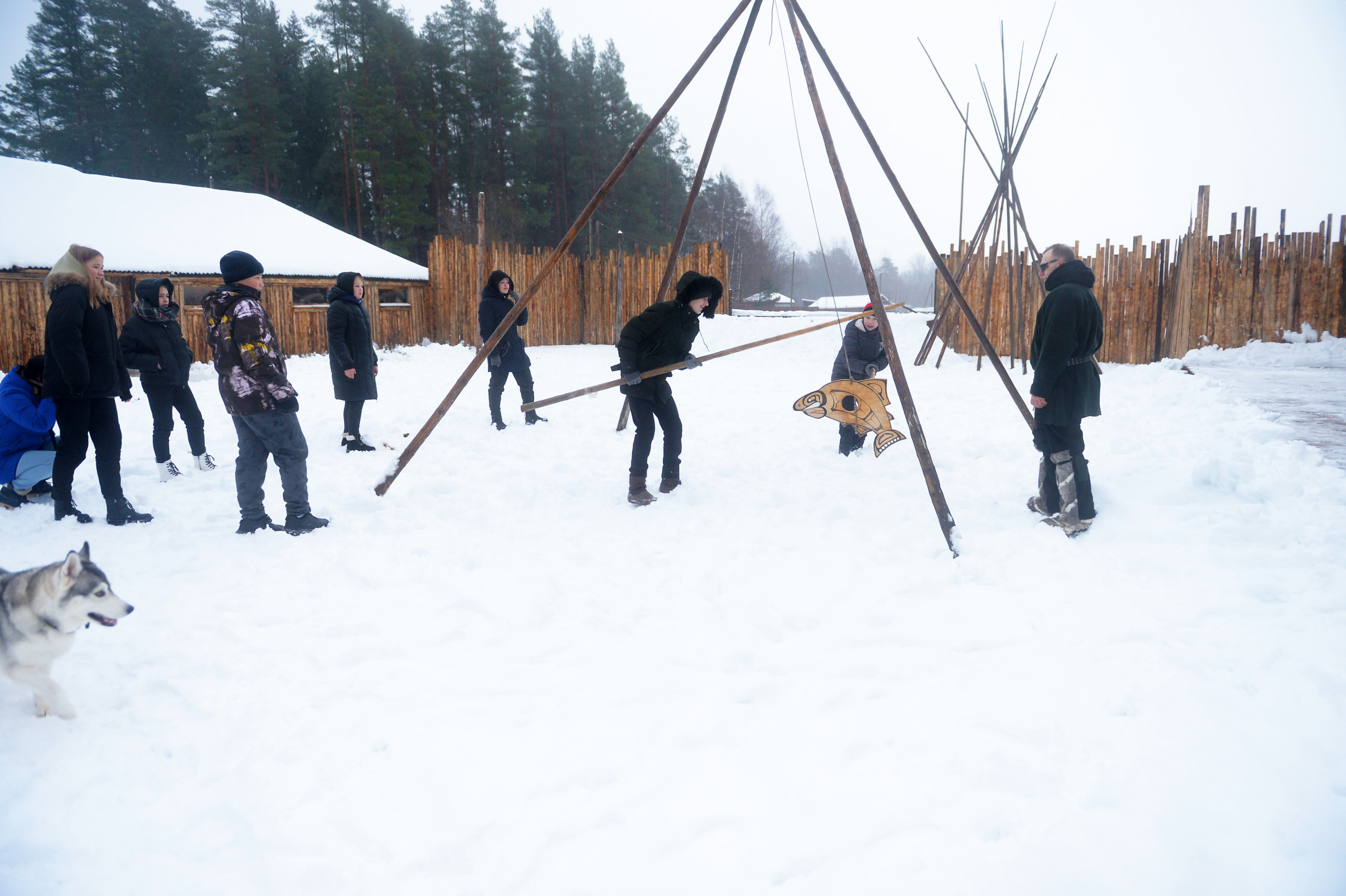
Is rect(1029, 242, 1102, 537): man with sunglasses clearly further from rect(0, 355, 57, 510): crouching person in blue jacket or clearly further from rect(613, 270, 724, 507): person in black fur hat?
rect(0, 355, 57, 510): crouching person in blue jacket

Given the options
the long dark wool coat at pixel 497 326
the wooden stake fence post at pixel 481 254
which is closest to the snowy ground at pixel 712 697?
the long dark wool coat at pixel 497 326

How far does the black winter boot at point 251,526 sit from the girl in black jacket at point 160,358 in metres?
1.45

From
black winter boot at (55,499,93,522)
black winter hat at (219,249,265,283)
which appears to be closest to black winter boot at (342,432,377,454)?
black winter boot at (55,499,93,522)

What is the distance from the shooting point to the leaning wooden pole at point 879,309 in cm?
360

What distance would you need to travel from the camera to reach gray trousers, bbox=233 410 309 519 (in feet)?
12.4

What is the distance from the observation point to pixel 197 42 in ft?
77.2

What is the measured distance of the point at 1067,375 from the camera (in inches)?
140

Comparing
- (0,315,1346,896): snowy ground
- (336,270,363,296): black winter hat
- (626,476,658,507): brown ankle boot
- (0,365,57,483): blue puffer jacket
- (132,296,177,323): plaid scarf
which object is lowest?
(0,315,1346,896): snowy ground

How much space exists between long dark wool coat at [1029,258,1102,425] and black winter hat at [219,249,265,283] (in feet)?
13.4

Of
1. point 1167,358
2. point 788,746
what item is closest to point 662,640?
point 788,746

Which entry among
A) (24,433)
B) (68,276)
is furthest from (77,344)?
(24,433)

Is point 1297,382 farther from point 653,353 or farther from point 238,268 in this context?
point 238,268

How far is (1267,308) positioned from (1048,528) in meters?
7.78

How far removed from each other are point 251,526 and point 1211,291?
10469mm
